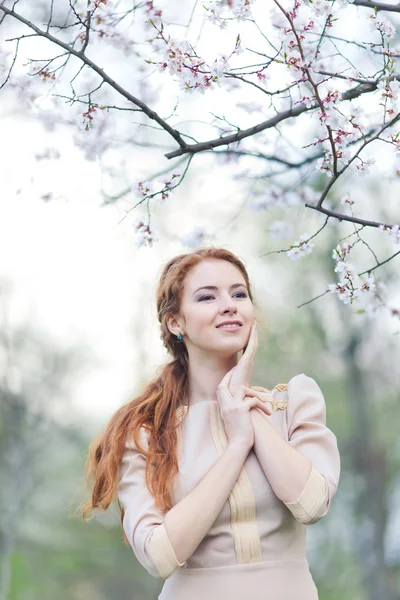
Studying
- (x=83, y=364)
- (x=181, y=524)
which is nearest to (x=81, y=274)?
(x=83, y=364)

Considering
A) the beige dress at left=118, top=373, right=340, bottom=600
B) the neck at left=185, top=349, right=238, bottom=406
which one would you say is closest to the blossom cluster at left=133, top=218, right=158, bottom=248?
the neck at left=185, top=349, right=238, bottom=406

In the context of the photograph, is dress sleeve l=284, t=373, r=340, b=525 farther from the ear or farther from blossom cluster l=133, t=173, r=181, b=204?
blossom cluster l=133, t=173, r=181, b=204

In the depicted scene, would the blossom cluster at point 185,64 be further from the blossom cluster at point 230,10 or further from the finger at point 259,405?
the finger at point 259,405

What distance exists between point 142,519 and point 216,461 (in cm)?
21

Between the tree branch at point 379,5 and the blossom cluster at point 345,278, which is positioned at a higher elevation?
the tree branch at point 379,5

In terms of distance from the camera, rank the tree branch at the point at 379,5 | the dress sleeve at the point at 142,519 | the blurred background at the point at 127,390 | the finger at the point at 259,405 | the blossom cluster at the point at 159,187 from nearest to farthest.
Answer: the dress sleeve at the point at 142,519, the finger at the point at 259,405, the tree branch at the point at 379,5, the blossom cluster at the point at 159,187, the blurred background at the point at 127,390

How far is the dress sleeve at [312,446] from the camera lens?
5.31 feet

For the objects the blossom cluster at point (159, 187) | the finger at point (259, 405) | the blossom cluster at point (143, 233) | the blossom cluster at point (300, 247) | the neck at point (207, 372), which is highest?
the blossom cluster at point (159, 187)

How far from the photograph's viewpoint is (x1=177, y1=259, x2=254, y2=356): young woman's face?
1.87 m

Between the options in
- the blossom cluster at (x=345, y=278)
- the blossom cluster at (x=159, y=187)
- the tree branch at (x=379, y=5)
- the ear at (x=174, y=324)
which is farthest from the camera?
the blossom cluster at (x=159, y=187)

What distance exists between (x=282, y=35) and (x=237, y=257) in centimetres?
60

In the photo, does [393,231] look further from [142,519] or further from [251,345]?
[142,519]

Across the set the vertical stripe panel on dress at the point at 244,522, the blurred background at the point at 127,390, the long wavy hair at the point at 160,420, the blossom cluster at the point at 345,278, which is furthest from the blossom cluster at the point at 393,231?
the blurred background at the point at 127,390

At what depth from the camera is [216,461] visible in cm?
170
